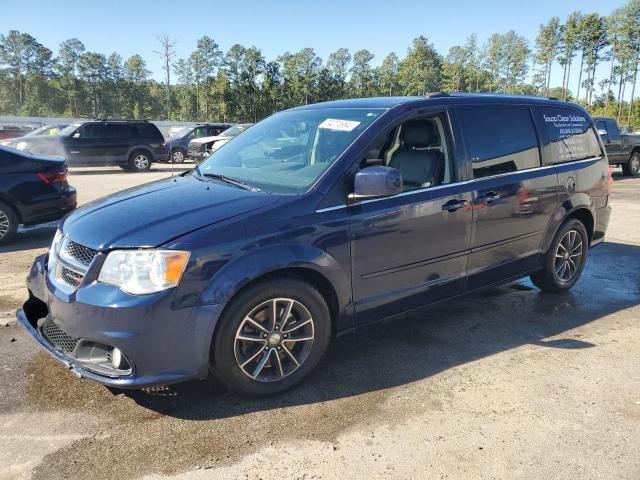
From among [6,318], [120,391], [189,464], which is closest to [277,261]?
[189,464]

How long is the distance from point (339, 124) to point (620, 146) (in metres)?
16.4

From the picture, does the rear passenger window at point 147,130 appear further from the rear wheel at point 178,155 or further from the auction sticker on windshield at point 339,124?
the auction sticker on windshield at point 339,124

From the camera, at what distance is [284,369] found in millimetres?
3223

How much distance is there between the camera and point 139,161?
1920 centimetres

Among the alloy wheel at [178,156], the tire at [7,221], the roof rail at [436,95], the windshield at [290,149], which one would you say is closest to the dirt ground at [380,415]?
the windshield at [290,149]

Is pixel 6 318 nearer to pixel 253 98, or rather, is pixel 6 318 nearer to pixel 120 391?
pixel 120 391

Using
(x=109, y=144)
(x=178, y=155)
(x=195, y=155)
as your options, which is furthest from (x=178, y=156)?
(x=109, y=144)

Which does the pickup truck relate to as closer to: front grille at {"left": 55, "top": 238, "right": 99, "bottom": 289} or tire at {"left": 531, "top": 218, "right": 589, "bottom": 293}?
tire at {"left": 531, "top": 218, "right": 589, "bottom": 293}

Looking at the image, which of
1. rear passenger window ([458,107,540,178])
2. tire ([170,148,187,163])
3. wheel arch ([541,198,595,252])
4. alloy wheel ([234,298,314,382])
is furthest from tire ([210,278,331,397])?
tire ([170,148,187,163])

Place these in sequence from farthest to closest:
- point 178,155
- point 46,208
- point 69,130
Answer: point 178,155, point 69,130, point 46,208

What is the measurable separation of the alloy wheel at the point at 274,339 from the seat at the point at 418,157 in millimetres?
1330

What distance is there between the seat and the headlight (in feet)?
5.90

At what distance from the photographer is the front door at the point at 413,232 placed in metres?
3.37

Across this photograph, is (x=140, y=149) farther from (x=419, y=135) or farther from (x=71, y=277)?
(x=71, y=277)
